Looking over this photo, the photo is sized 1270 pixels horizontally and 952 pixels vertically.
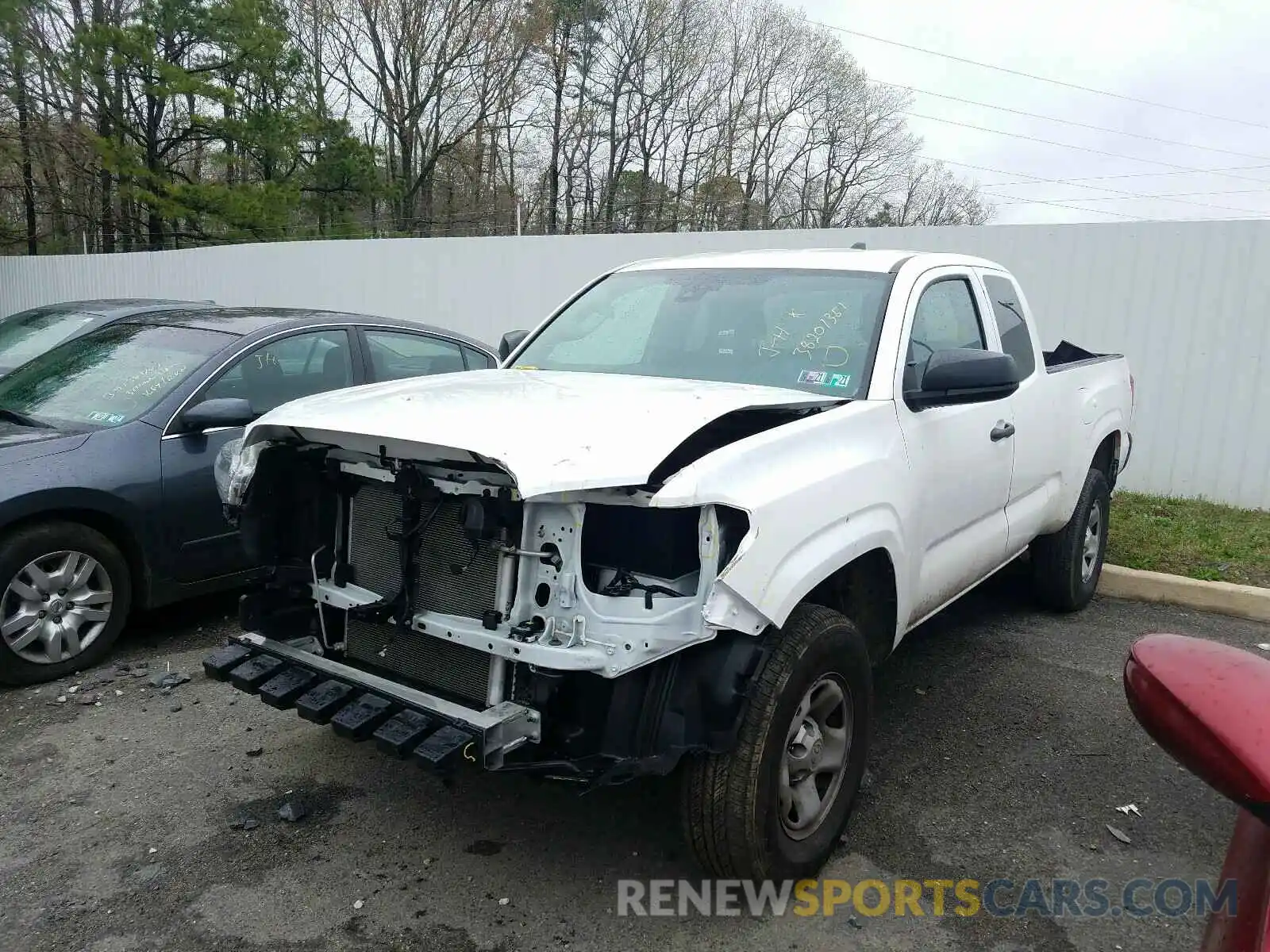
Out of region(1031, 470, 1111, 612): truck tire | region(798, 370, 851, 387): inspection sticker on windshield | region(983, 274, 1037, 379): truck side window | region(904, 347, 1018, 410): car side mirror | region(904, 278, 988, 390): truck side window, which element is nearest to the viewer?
region(904, 347, 1018, 410): car side mirror

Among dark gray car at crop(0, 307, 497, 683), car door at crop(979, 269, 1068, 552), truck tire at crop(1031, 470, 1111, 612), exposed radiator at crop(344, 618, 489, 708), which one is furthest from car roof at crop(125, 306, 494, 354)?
truck tire at crop(1031, 470, 1111, 612)

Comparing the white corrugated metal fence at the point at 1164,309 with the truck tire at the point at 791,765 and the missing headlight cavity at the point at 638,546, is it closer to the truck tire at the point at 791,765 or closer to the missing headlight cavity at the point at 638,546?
the truck tire at the point at 791,765

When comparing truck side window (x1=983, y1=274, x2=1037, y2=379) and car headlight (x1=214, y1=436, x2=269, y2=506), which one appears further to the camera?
truck side window (x1=983, y1=274, x2=1037, y2=379)

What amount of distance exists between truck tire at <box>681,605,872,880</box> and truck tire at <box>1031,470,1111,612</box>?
2.62 m

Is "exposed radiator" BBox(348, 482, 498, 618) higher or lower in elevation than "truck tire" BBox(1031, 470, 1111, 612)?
higher

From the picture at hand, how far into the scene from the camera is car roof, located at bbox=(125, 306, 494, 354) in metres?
5.45

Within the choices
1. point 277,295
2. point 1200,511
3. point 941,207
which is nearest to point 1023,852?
point 1200,511

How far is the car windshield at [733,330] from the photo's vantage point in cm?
366

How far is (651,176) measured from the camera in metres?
32.7

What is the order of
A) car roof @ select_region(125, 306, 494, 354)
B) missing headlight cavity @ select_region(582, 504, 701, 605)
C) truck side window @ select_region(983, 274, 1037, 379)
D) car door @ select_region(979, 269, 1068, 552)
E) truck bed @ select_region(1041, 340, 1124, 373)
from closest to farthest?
missing headlight cavity @ select_region(582, 504, 701, 605), car door @ select_region(979, 269, 1068, 552), truck side window @ select_region(983, 274, 1037, 379), car roof @ select_region(125, 306, 494, 354), truck bed @ select_region(1041, 340, 1124, 373)

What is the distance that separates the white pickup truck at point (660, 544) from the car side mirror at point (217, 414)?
53.8 inches

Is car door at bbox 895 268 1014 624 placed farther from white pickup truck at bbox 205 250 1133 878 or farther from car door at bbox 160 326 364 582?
car door at bbox 160 326 364 582

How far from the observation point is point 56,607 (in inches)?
171

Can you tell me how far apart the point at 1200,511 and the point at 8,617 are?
7.81 meters
